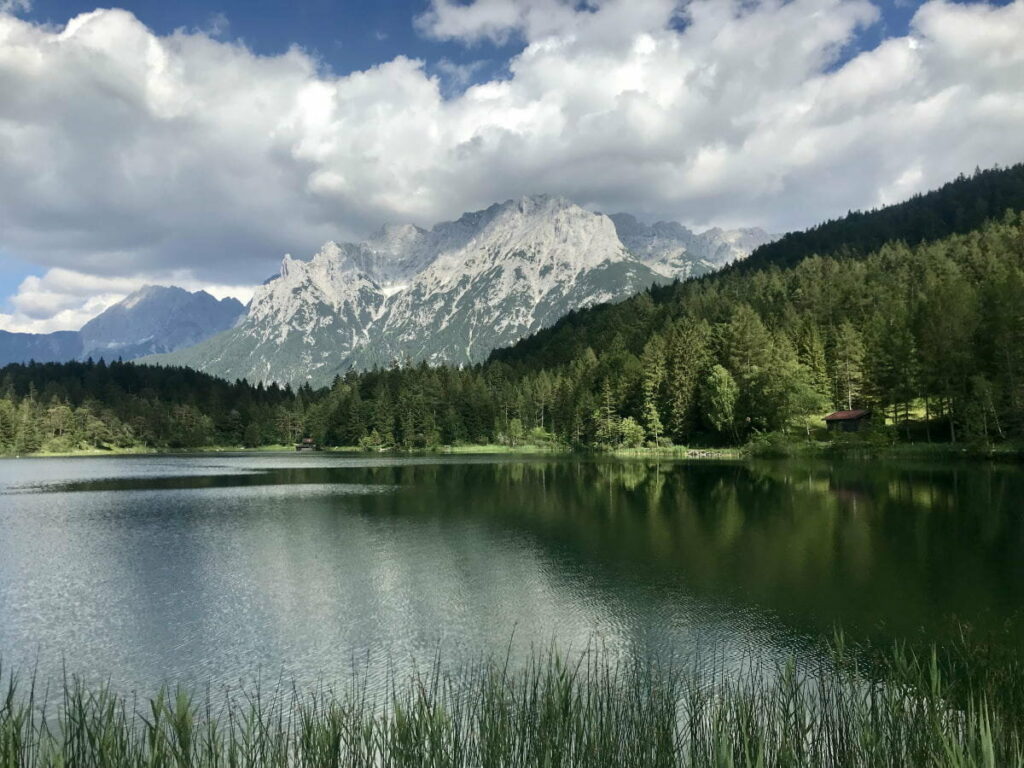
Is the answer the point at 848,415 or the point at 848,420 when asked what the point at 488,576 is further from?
the point at 848,420

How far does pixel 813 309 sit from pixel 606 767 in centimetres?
15692

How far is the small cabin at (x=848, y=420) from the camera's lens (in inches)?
4144

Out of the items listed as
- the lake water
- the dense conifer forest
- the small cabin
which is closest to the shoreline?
the dense conifer forest

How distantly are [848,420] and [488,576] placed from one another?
9372 cm

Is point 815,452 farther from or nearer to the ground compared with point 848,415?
nearer to the ground

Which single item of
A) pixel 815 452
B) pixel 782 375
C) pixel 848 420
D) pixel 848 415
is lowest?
pixel 815 452

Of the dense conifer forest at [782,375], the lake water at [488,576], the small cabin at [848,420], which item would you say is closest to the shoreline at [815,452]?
the dense conifer forest at [782,375]

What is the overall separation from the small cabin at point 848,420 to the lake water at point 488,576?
42.6 meters

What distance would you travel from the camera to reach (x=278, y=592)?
29672mm

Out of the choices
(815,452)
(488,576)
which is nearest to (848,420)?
(815,452)

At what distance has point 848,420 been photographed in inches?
4190

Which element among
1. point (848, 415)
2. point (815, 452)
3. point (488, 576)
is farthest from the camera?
point (848, 415)

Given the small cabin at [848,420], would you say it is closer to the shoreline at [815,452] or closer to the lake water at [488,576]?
the shoreline at [815,452]

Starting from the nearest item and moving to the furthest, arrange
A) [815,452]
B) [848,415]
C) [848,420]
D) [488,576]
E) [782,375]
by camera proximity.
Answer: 1. [488,576]
2. [815,452]
3. [848,415]
4. [848,420]
5. [782,375]
